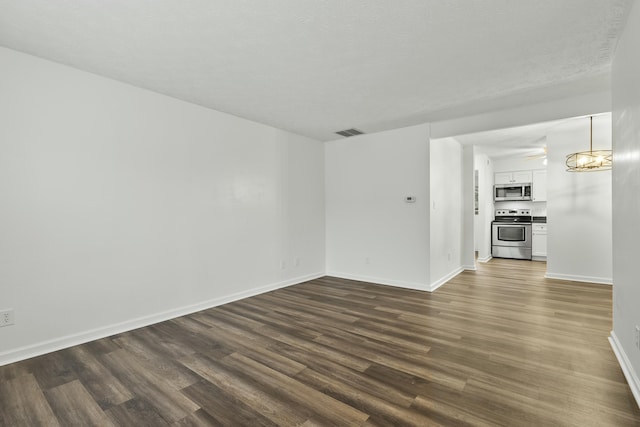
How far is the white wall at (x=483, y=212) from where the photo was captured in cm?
748

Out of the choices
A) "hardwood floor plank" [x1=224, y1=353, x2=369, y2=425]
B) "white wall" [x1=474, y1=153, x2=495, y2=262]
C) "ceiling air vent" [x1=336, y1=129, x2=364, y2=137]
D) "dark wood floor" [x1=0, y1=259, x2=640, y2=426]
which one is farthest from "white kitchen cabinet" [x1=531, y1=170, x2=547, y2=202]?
"hardwood floor plank" [x1=224, y1=353, x2=369, y2=425]

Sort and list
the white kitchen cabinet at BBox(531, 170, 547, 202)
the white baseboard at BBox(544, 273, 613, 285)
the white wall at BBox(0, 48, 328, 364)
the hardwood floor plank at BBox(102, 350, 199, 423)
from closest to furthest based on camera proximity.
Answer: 1. the hardwood floor plank at BBox(102, 350, 199, 423)
2. the white wall at BBox(0, 48, 328, 364)
3. the white baseboard at BBox(544, 273, 613, 285)
4. the white kitchen cabinet at BBox(531, 170, 547, 202)

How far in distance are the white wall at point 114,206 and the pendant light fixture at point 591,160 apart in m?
4.91

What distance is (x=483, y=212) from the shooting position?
7.65 m

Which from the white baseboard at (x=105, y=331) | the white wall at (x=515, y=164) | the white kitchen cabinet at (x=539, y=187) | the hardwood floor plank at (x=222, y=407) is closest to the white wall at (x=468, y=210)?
the white wall at (x=515, y=164)

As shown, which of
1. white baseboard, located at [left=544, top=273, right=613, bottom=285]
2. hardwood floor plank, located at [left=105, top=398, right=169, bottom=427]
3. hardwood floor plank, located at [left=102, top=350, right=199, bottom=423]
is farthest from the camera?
white baseboard, located at [left=544, top=273, right=613, bottom=285]

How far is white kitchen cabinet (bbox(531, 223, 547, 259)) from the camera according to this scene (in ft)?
24.5

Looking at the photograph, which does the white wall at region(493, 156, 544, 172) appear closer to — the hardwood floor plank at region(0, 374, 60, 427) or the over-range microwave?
the over-range microwave

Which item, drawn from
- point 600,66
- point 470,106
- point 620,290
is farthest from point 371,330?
point 600,66

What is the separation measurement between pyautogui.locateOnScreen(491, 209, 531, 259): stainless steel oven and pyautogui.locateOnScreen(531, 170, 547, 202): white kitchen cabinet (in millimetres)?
470

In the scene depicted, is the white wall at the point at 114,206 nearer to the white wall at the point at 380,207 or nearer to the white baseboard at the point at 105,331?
the white baseboard at the point at 105,331

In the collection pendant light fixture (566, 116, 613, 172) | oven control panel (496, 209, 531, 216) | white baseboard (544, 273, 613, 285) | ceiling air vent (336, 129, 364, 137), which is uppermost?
ceiling air vent (336, 129, 364, 137)

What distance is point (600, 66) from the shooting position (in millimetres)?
2836

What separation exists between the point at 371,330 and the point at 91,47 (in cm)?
353
